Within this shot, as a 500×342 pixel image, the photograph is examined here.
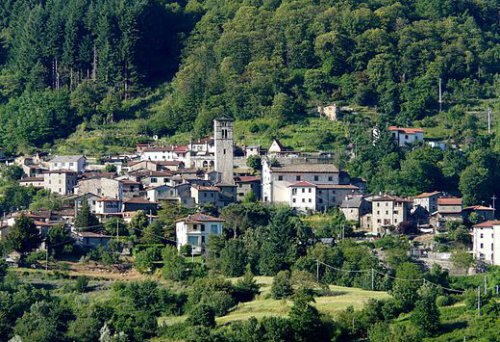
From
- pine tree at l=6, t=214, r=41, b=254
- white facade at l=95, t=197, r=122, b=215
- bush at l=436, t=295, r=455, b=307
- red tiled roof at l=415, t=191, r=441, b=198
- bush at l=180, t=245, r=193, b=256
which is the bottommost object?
bush at l=436, t=295, r=455, b=307

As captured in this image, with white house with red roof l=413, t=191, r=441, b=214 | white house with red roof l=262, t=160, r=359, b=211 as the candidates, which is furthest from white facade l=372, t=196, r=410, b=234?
white house with red roof l=262, t=160, r=359, b=211

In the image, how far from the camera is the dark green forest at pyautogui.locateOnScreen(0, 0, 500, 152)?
93.8m

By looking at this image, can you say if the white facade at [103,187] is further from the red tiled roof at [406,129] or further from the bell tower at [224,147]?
the red tiled roof at [406,129]

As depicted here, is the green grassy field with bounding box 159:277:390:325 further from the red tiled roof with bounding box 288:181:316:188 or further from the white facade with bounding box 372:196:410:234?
the red tiled roof with bounding box 288:181:316:188

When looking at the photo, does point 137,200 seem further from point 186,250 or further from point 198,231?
point 186,250

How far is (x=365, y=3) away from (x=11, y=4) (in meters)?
27.6

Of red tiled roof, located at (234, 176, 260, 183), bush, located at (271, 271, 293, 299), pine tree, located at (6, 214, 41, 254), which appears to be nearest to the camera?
bush, located at (271, 271, 293, 299)

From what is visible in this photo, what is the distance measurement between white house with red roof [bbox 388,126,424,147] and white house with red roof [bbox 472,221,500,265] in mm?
15575

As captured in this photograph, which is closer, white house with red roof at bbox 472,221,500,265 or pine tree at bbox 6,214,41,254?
pine tree at bbox 6,214,41,254

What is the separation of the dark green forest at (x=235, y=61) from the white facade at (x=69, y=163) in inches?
283

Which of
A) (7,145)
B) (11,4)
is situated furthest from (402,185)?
(11,4)

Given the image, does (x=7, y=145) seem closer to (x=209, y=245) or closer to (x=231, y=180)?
(x=231, y=180)

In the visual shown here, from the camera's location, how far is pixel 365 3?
105 meters

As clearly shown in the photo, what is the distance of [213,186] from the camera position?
3115 inches
